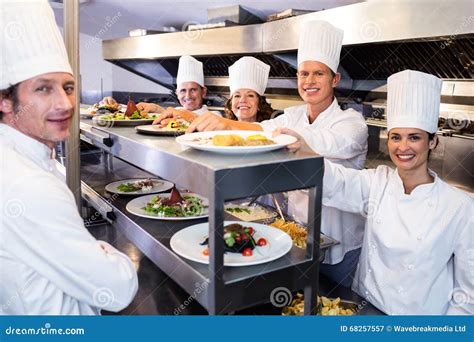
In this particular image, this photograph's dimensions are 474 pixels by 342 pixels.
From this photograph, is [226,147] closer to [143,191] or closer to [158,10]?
[143,191]

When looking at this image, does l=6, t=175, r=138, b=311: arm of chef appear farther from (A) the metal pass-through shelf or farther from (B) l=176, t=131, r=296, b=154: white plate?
(B) l=176, t=131, r=296, b=154: white plate

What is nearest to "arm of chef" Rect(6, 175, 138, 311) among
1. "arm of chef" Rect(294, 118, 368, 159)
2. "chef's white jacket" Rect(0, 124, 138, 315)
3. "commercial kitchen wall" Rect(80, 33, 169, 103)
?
"chef's white jacket" Rect(0, 124, 138, 315)

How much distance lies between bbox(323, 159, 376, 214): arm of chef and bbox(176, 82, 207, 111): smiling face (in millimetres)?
1688

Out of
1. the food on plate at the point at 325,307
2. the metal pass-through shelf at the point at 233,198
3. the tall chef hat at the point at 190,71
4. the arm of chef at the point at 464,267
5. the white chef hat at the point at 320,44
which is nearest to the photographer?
the metal pass-through shelf at the point at 233,198

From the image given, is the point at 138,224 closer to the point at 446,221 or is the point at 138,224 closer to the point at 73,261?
the point at 73,261

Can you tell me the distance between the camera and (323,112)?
6.19 feet

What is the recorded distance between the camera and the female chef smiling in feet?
4.29

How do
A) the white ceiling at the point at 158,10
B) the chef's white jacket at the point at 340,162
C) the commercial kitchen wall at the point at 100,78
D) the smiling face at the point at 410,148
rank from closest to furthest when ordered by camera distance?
the smiling face at the point at 410,148
the chef's white jacket at the point at 340,162
the white ceiling at the point at 158,10
the commercial kitchen wall at the point at 100,78

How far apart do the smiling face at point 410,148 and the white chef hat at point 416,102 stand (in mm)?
22

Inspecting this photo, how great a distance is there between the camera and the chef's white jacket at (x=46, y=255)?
854mm

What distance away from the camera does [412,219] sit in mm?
1376

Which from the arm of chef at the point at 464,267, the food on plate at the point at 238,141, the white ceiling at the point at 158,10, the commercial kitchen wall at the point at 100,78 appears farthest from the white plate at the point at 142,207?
the commercial kitchen wall at the point at 100,78

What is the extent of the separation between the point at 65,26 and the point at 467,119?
203 centimetres

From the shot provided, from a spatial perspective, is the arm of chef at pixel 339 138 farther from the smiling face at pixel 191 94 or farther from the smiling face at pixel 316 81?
the smiling face at pixel 191 94
